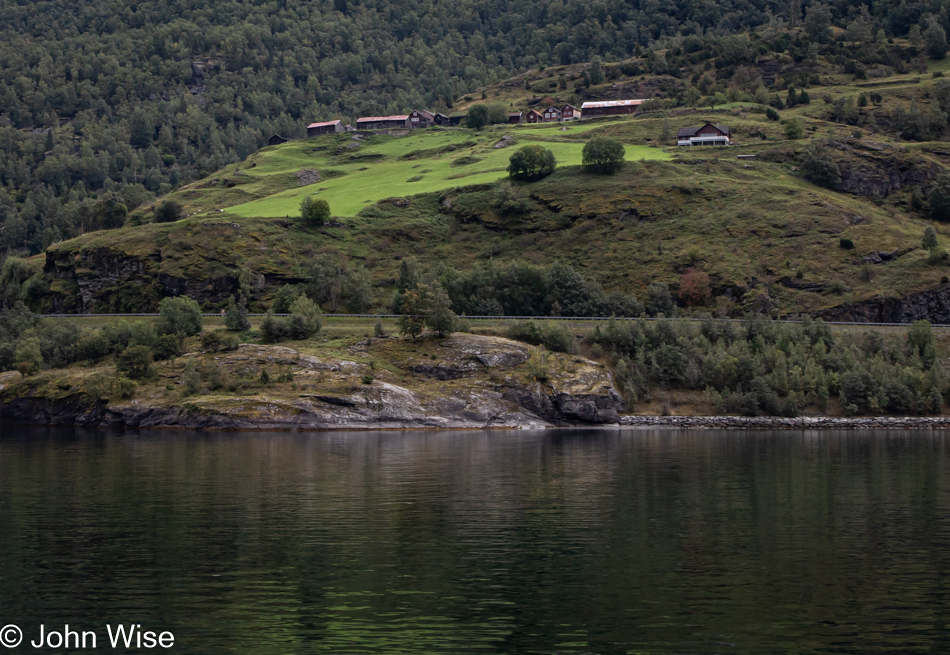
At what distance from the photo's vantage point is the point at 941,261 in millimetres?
110250

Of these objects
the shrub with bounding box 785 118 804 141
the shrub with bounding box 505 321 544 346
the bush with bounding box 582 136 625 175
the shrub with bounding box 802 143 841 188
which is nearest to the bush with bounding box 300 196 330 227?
the bush with bounding box 582 136 625 175

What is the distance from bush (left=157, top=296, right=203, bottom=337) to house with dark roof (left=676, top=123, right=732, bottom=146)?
92276 millimetres

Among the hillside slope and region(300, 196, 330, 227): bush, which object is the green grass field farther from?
region(300, 196, 330, 227): bush

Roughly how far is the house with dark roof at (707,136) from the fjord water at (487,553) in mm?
104469

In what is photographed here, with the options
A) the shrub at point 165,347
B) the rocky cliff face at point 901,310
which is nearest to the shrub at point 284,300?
the shrub at point 165,347

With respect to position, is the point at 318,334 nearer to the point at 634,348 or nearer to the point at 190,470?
the point at 634,348

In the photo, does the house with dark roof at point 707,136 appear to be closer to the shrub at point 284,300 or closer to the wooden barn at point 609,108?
the wooden barn at point 609,108

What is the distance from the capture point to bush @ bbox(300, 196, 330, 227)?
134m

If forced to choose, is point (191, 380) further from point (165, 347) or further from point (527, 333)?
point (527, 333)

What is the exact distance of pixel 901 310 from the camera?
106688mm

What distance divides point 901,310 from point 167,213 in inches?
4165

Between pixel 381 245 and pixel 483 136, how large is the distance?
6355 centimetres

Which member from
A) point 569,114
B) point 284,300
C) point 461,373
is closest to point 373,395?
point 461,373

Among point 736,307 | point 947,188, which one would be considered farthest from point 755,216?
point 947,188
